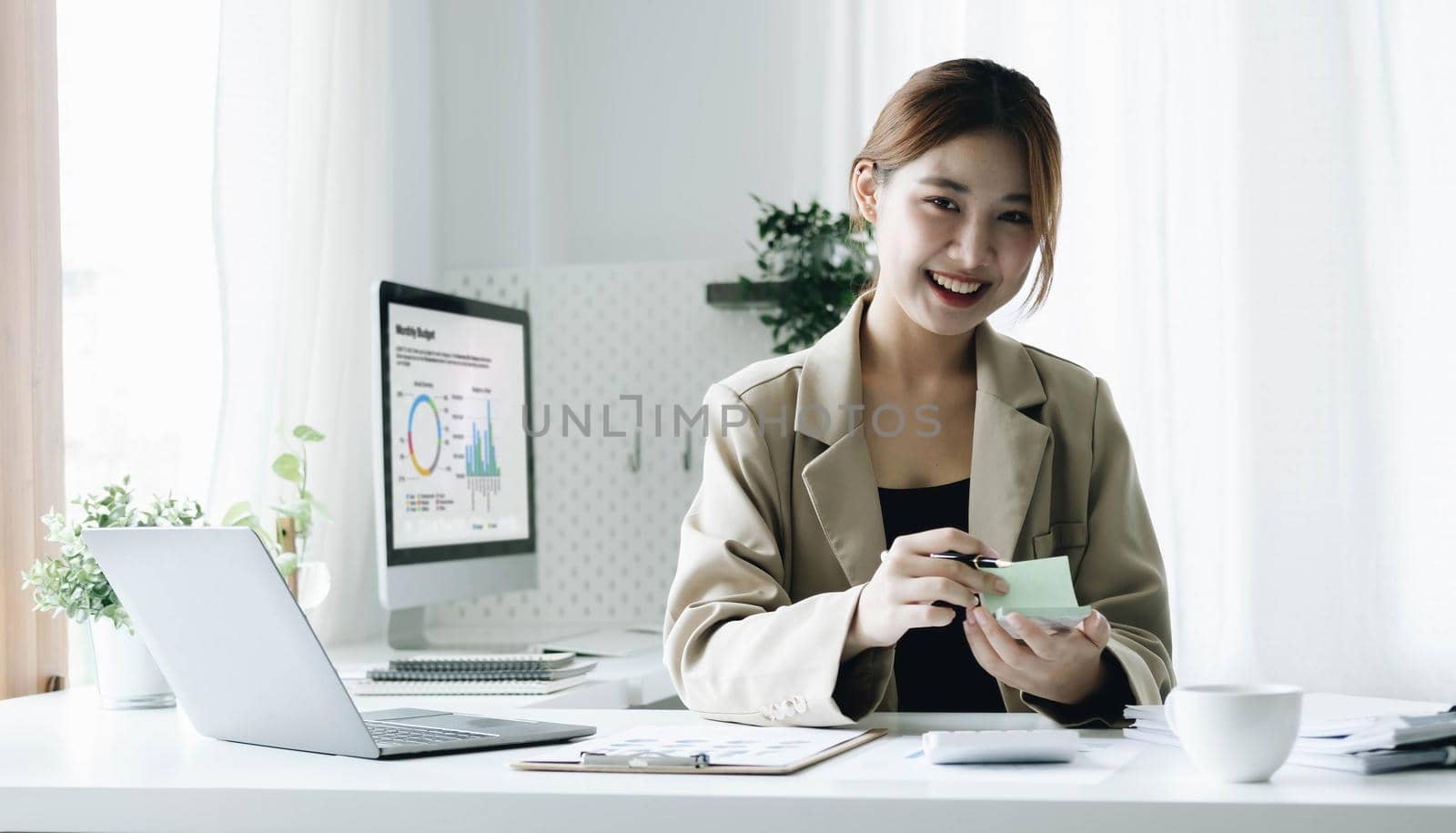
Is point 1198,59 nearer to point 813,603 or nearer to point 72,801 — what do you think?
point 813,603

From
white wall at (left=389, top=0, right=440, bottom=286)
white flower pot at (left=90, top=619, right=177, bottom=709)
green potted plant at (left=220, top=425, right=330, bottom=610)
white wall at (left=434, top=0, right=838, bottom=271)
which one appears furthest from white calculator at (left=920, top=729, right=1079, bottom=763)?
white wall at (left=434, top=0, right=838, bottom=271)

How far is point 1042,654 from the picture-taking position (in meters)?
1.13

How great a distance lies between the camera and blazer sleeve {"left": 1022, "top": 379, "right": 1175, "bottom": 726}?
4.32ft

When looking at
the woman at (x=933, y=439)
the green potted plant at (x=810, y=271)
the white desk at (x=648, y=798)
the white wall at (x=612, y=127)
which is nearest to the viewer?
the white desk at (x=648, y=798)

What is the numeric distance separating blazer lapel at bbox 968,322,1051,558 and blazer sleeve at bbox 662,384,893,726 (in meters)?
0.23

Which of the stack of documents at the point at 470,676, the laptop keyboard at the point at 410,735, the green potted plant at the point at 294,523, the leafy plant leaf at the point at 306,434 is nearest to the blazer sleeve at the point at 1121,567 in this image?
the laptop keyboard at the point at 410,735

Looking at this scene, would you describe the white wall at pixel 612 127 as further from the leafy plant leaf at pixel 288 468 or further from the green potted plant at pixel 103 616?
the green potted plant at pixel 103 616

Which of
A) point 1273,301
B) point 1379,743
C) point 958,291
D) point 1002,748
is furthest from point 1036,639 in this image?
point 1273,301

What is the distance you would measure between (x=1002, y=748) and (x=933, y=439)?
2.13ft

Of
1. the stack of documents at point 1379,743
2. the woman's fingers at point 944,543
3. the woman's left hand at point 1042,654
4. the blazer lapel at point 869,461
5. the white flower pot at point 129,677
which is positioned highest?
the blazer lapel at point 869,461

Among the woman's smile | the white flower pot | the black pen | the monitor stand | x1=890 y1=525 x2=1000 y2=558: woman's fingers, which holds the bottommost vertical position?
the monitor stand

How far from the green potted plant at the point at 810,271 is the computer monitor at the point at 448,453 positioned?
0.64 metres

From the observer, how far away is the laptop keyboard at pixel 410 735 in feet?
3.64

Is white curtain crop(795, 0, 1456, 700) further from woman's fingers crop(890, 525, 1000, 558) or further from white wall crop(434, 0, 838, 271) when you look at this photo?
woman's fingers crop(890, 525, 1000, 558)
